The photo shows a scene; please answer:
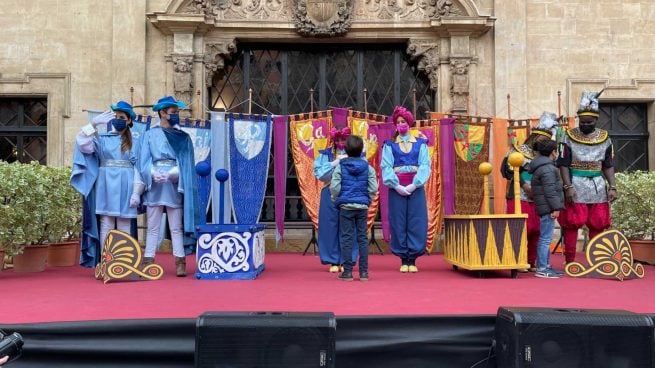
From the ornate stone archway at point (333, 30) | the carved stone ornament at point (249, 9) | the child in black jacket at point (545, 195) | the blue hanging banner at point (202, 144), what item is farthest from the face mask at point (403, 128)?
the carved stone ornament at point (249, 9)

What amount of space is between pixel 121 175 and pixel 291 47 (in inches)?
202

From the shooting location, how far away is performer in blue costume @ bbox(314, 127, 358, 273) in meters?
7.10

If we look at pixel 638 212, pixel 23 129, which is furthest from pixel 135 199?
pixel 638 212

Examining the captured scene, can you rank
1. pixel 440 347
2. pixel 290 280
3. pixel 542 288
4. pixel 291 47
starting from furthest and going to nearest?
1. pixel 291 47
2. pixel 290 280
3. pixel 542 288
4. pixel 440 347

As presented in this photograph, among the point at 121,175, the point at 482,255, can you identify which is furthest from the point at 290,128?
the point at 482,255

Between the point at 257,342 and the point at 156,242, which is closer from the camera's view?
the point at 257,342

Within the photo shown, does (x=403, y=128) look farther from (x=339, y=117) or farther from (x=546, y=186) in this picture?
(x=339, y=117)

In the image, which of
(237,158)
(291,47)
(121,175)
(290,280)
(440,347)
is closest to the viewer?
(440,347)

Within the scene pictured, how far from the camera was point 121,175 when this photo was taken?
6.74 meters

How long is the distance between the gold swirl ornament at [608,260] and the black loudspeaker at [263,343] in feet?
14.5

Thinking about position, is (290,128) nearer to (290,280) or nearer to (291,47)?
(291,47)

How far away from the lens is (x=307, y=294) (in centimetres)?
509

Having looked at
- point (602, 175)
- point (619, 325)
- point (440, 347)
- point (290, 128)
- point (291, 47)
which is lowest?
point (440, 347)

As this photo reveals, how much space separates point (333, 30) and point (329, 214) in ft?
14.4
